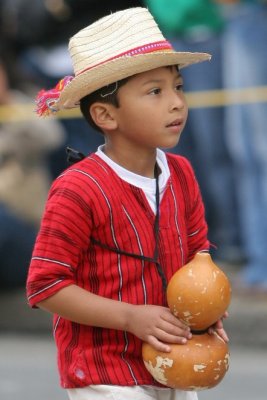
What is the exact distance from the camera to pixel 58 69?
27.2 ft

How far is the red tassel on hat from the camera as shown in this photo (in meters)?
4.00

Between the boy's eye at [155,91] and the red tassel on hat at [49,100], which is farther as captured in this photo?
the red tassel on hat at [49,100]

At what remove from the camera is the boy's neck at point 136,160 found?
3918 mm

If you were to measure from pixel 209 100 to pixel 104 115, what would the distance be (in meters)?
3.70

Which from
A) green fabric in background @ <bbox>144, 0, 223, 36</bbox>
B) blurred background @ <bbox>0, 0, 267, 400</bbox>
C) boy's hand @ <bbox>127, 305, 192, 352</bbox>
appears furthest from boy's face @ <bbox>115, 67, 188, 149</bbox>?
green fabric in background @ <bbox>144, 0, 223, 36</bbox>

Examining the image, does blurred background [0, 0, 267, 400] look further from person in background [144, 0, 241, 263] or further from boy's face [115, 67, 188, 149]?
boy's face [115, 67, 188, 149]

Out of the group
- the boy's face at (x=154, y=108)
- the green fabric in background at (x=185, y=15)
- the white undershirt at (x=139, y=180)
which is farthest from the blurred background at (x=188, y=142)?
the boy's face at (x=154, y=108)

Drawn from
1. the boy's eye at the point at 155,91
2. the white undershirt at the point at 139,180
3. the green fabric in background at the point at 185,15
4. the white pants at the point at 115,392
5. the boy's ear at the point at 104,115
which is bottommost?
the white pants at the point at 115,392

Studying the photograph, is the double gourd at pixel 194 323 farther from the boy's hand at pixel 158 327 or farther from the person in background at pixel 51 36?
the person in background at pixel 51 36

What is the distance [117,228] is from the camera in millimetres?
3791

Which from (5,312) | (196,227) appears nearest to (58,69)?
(5,312)

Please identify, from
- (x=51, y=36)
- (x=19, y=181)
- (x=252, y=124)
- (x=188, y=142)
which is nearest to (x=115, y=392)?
(x=252, y=124)

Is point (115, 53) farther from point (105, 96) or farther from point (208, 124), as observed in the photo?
point (208, 124)

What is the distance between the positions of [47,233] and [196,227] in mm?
530
